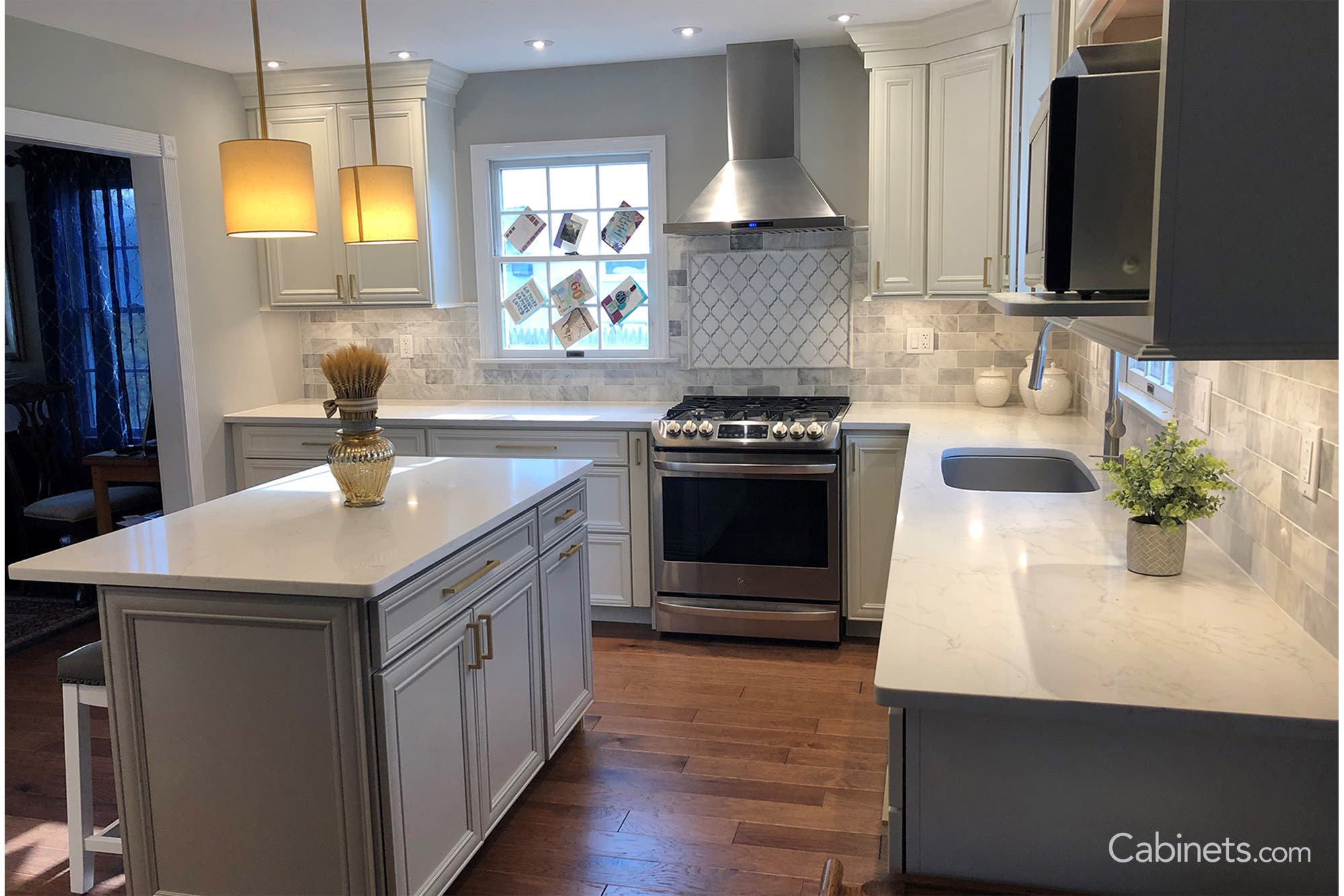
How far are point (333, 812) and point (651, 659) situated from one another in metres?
2.03

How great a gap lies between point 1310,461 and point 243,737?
206cm

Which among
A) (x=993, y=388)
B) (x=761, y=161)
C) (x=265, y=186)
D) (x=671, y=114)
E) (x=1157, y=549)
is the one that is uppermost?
(x=671, y=114)

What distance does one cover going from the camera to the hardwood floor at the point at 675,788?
2.58 meters

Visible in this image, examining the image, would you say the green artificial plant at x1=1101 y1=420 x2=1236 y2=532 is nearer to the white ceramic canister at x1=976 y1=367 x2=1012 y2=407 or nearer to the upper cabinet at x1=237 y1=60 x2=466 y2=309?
the white ceramic canister at x1=976 y1=367 x2=1012 y2=407

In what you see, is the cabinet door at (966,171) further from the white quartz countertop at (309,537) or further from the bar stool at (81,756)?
the bar stool at (81,756)

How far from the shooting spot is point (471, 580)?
97.1 inches

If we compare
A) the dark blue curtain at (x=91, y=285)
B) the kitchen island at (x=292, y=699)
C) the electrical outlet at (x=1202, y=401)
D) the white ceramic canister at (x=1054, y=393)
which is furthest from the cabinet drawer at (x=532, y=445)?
the electrical outlet at (x=1202, y=401)

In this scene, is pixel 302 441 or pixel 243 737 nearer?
pixel 243 737

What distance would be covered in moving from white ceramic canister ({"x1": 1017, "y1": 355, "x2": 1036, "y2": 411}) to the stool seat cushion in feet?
11.3

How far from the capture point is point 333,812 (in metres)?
2.15

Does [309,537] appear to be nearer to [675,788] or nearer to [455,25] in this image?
[675,788]

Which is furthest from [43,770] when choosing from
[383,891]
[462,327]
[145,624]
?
[462,327]

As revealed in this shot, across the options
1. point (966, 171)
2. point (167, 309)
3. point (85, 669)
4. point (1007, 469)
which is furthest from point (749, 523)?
point (167, 309)

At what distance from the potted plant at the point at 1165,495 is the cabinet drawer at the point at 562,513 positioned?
1.57 meters
